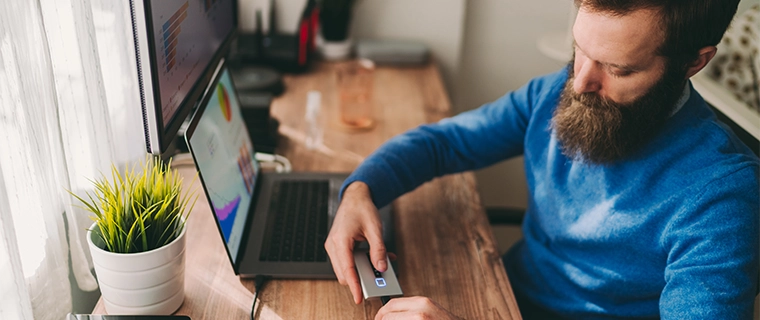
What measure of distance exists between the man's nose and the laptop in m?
0.42

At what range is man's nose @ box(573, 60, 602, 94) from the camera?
99 centimetres

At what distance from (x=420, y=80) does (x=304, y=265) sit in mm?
1046

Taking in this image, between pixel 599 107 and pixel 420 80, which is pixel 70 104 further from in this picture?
pixel 420 80

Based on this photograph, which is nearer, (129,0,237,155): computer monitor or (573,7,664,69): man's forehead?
(129,0,237,155): computer monitor

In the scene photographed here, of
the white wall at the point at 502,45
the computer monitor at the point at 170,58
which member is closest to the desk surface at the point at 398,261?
the computer monitor at the point at 170,58

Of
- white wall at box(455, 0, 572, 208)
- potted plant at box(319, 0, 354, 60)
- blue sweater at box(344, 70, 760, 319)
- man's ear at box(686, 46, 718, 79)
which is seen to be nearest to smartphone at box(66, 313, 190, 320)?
blue sweater at box(344, 70, 760, 319)

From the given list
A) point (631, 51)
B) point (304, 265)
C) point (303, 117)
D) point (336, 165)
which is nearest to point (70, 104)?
point (304, 265)

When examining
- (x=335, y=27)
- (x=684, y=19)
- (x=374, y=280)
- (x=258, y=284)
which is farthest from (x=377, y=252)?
(x=335, y=27)

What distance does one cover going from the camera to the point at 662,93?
979 millimetres

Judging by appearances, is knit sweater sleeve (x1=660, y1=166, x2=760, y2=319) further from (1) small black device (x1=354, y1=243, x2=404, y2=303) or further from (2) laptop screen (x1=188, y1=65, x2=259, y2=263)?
(2) laptop screen (x1=188, y1=65, x2=259, y2=263)

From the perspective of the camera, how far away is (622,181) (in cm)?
105

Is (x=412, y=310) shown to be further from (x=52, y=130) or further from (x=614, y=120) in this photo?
(x=52, y=130)

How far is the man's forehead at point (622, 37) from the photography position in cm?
91

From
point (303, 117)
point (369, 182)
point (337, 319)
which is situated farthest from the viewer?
point (303, 117)
